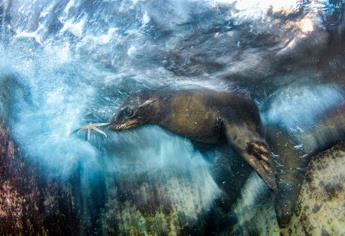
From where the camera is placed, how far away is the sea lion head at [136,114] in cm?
770

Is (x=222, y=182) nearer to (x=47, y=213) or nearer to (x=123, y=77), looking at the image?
(x=123, y=77)

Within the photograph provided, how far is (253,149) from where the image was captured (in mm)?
6719

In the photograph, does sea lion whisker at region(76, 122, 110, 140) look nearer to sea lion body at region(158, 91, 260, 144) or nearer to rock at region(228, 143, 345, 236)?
sea lion body at region(158, 91, 260, 144)

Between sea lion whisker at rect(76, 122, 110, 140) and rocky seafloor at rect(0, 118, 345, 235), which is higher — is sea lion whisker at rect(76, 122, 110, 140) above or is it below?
above

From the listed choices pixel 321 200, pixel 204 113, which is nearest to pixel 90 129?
pixel 204 113

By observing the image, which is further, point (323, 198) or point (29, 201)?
point (29, 201)

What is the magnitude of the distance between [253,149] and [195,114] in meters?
1.60

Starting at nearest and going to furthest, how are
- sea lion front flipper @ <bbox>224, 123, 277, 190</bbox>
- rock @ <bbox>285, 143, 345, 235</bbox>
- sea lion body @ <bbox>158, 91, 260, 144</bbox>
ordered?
sea lion front flipper @ <bbox>224, 123, 277, 190</bbox> → rock @ <bbox>285, 143, 345, 235</bbox> → sea lion body @ <bbox>158, 91, 260, 144</bbox>

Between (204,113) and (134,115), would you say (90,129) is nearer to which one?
(134,115)

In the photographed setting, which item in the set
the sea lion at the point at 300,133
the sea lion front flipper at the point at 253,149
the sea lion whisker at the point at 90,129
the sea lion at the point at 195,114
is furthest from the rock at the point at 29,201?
the sea lion at the point at 300,133

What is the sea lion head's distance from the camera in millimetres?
7699

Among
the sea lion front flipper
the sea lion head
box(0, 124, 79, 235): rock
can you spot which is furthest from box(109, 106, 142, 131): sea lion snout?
box(0, 124, 79, 235): rock

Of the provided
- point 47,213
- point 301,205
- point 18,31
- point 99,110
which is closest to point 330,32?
point 301,205

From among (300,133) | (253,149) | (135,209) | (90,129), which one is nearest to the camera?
(253,149)
